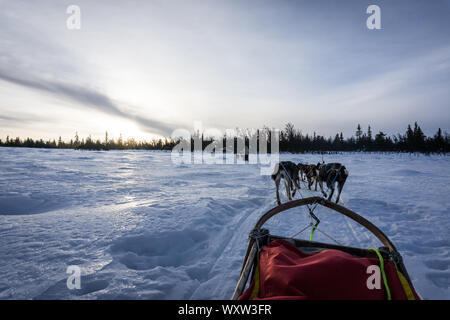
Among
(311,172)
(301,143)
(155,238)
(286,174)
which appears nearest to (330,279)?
(155,238)

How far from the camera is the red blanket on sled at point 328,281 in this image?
1.24 m

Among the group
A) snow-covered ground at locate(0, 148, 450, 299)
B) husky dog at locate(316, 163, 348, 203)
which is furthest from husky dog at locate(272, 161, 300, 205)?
husky dog at locate(316, 163, 348, 203)

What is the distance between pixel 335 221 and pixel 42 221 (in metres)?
5.38

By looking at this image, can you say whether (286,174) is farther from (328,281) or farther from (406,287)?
(328,281)

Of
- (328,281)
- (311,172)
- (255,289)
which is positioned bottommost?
(255,289)

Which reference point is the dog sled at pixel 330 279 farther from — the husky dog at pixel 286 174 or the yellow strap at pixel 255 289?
the husky dog at pixel 286 174

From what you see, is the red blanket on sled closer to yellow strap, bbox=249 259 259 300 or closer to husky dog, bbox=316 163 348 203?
yellow strap, bbox=249 259 259 300

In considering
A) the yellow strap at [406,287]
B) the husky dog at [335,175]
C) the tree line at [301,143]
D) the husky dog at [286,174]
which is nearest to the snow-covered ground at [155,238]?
the husky dog at [335,175]

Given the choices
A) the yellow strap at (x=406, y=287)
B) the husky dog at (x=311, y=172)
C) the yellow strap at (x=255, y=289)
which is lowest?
the yellow strap at (x=255, y=289)

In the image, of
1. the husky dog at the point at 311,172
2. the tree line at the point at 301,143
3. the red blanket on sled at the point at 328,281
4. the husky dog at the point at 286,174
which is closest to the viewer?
the red blanket on sled at the point at 328,281

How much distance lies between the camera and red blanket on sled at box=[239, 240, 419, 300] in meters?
1.24

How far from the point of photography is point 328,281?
4.15 feet
